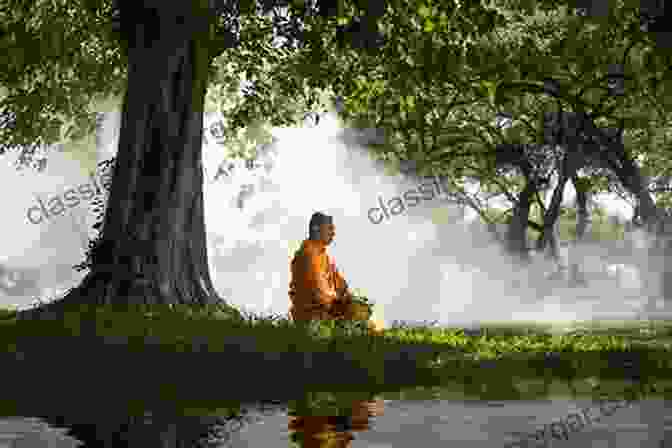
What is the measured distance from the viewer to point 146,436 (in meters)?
7.56

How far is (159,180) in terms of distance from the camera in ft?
52.2

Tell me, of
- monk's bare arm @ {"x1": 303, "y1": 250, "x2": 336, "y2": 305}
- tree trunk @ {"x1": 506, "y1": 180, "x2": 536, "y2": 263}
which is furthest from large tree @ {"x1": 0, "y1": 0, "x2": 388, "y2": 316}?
tree trunk @ {"x1": 506, "y1": 180, "x2": 536, "y2": 263}

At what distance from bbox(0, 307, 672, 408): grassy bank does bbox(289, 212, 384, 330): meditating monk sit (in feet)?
0.88

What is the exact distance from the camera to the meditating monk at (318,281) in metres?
14.2

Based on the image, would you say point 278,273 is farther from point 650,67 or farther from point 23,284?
point 650,67

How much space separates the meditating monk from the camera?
14.2m

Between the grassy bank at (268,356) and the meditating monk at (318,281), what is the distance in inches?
10.5

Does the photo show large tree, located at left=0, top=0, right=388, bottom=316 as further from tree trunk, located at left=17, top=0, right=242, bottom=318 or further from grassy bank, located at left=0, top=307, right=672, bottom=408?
grassy bank, located at left=0, top=307, right=672, bottom=408

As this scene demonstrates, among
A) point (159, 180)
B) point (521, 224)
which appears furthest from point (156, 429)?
point (521, 224)

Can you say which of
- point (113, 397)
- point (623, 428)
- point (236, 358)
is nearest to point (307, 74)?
point (236, 358)

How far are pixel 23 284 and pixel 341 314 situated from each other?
4971cm

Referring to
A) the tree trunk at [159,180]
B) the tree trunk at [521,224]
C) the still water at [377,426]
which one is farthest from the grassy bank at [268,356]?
the tree trunk at [521,224]

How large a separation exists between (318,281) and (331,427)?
6.48 meters

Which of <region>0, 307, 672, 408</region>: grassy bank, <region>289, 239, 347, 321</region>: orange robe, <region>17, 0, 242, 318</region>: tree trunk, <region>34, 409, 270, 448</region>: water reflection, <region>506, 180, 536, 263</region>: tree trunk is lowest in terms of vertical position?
<region>34, 409, 270, 448</region>: water reflection
